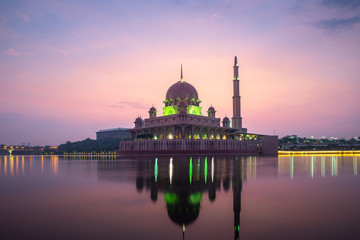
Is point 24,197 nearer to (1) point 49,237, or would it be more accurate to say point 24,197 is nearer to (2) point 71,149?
(1) point 49,237

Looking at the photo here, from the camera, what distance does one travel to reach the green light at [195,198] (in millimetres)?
10738

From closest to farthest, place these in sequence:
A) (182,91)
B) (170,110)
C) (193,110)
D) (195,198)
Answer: (195,198), (193,110), (170,110), (182,91)

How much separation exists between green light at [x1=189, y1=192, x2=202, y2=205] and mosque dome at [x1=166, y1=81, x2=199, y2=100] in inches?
3440

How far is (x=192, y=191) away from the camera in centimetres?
1326

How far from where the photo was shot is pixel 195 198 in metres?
11.5

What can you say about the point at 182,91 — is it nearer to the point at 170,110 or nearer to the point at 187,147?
the point at 170,110

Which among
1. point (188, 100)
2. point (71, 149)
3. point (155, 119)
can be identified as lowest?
point (71, 149)

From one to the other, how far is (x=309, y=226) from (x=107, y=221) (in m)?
5.54

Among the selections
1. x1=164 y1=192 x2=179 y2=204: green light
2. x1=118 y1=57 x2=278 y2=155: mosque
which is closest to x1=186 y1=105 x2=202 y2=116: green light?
x1=118 y1=57 x2=278 y2=155: mosque

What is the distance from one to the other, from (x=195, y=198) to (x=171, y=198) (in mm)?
959

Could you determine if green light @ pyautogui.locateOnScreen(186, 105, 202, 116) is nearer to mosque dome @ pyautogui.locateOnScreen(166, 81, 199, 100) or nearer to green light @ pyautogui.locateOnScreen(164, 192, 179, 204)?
mosque dome @ pyautogui.locateOnScreen(166, 81, 199, 100)

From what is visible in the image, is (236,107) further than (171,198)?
Yes

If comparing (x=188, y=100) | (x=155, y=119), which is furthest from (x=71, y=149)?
(x=188, y=100)

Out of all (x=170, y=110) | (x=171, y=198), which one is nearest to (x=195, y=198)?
(x=171, y=198)
